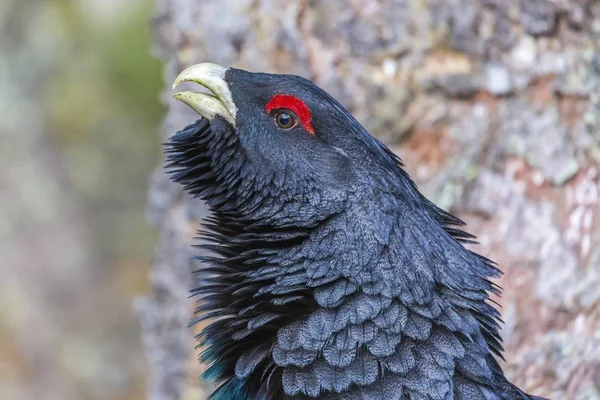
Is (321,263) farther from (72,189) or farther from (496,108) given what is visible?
(72,189)

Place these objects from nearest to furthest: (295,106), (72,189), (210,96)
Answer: (295,106), (210,96), (72,189)

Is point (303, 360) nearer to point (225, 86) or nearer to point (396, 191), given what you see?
point (396, 191)

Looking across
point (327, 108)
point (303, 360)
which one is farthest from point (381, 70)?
point (303, 360)

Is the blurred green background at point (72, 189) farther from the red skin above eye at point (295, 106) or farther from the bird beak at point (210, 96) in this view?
the red skin above eye at point (295, 106)

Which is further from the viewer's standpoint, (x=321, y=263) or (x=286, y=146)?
(x=286, y=146)

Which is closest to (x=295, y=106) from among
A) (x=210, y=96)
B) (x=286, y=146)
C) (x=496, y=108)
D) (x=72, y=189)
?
(x=286, y=146)
